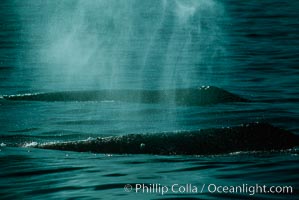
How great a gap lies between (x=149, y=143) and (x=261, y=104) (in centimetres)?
658

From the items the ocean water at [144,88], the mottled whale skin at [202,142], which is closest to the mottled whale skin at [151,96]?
the ocean water at [144,88]

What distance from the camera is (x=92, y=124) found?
17625 mm

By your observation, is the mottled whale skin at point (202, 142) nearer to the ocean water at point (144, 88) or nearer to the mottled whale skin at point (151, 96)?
the ocean water at point (144, 88)

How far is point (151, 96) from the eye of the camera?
21.2m

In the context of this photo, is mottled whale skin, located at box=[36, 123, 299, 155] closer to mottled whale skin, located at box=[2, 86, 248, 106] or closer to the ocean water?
the ocean water

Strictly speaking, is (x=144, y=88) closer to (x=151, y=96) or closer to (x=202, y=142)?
(x=151, y=96)

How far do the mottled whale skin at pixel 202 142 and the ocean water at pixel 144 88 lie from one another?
0.24 metres

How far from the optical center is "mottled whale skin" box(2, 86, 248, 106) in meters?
20.4

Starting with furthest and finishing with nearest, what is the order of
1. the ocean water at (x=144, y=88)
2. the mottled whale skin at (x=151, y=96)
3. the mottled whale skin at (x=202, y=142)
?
the mottled whale skin at (x=151, y=96) < the mottled whale skin at (x=202, y=142) < the ocean water at (x=144, y=88)

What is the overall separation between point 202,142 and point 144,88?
9579mm

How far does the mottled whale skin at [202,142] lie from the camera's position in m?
13.9

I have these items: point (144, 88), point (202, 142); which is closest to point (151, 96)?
point (144, 88)

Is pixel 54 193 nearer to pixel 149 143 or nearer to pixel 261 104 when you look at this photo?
pixel 149 143

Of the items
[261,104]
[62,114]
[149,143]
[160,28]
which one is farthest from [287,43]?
[149,143]
